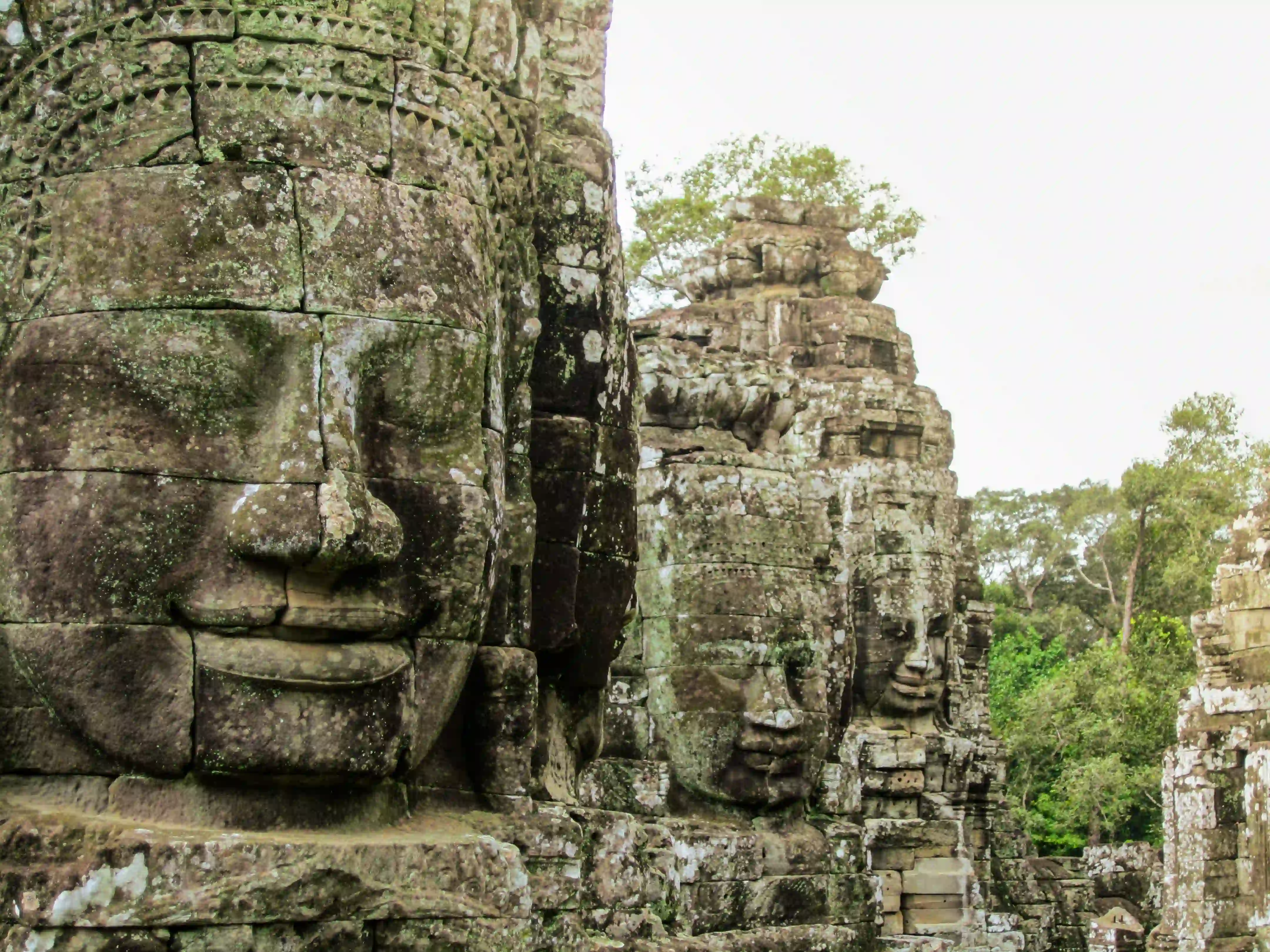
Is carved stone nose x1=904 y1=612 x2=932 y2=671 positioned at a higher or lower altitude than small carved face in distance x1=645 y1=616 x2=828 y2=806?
higher

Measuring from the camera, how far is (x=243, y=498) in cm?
452

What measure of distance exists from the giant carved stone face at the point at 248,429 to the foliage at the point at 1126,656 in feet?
83.3

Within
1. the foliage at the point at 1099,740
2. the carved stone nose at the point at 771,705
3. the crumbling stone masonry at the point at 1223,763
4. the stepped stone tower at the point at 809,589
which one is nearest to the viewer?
the carved stone nose at the point at 771,705

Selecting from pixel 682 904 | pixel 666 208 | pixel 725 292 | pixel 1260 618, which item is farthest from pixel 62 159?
pixel 666 208

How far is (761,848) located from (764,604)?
53.4 inches

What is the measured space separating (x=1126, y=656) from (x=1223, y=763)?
64.3 ft

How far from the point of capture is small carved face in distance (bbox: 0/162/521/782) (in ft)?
14.4

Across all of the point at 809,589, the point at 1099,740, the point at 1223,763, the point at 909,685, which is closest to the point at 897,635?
the point at 909,685

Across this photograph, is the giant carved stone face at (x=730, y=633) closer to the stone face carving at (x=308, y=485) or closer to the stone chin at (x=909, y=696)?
the stone face carving at (x=308, y=485)

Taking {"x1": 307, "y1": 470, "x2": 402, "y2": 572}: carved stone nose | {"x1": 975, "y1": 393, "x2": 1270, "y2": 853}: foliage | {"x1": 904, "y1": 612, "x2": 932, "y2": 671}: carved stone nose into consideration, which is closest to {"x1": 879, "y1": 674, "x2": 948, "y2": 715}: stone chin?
{"x1": 904, "y1": 612, "x2": 932, "y2": 671}: carved stone nose

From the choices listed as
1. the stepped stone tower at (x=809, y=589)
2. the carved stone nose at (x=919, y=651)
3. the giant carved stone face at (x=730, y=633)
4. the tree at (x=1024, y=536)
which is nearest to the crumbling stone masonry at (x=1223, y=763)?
the stepped stone tower at (x=809, y=589)

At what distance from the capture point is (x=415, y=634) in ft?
15.7

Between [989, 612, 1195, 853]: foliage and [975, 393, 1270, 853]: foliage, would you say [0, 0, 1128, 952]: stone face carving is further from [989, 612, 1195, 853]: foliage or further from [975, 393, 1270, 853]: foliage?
[989, 612, 1195, 853]: foliage

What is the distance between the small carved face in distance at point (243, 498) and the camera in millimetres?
4402
